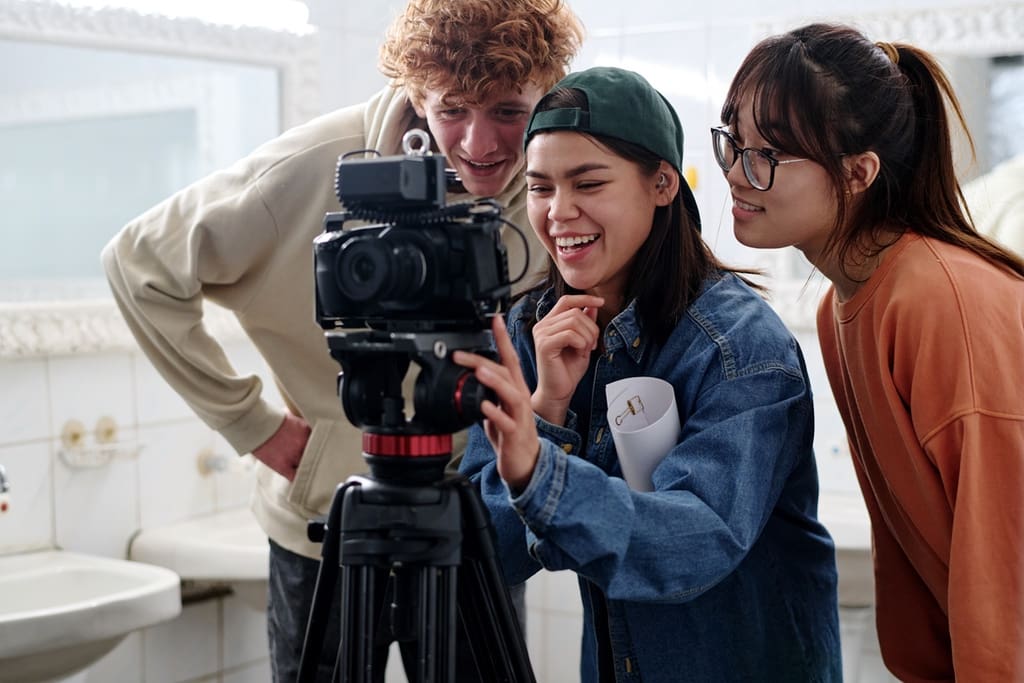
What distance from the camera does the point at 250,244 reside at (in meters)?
1.69

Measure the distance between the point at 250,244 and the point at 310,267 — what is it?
3.6 inches

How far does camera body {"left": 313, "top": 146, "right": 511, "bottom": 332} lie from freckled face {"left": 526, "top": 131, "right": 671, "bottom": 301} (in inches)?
9.7

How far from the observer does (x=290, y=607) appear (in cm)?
179

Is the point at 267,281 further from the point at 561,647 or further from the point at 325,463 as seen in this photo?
the point at 561,647

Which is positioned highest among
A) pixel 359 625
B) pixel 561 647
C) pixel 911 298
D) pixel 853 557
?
pixel 911 298

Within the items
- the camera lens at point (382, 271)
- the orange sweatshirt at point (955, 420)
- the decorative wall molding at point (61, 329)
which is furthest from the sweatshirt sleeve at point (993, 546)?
the decorative wall molding at point (61, 329)

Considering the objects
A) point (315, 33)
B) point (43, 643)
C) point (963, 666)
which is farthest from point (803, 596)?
point (315, 33)

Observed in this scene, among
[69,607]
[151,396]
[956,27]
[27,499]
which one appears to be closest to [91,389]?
[151,396]

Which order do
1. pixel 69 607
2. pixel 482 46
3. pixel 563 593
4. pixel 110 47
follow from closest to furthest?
pixel 482 46
pixel 69 607
pixel 110 47
pixel 563 593

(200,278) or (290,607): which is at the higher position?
(200,278)

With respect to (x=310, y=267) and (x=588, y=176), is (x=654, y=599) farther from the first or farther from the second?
(x=310, y=267)

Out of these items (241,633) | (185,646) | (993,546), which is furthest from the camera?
(241,633)

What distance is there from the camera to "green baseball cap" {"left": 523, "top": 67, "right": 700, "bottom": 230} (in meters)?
1.23

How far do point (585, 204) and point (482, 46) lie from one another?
0.31m
